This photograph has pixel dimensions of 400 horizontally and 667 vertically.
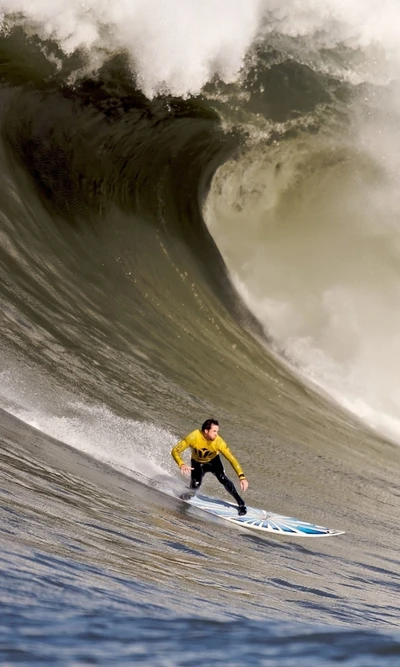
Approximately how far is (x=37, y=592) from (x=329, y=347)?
970cm

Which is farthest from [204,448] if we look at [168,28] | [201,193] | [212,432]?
[201,193]

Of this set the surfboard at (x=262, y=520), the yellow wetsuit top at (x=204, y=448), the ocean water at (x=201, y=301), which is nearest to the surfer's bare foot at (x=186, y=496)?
the surfboard at (x=262, y=520)

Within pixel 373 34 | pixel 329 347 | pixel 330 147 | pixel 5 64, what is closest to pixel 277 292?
pixel 329 347

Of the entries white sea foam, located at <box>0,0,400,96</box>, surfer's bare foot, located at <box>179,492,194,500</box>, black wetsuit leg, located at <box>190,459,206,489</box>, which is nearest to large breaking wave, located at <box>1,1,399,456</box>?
white sea foam, located at <box>0,0,400,96</box>

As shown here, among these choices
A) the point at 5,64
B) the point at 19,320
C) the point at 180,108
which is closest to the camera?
the point at 19,320

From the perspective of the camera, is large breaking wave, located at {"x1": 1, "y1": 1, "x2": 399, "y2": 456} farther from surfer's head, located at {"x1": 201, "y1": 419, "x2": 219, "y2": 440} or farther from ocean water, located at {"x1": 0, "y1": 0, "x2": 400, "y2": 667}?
surfer's head, located at {"x1": 201, "y1": 419, "x2": 219, "y2": 440}

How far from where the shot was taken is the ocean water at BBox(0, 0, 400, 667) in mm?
4715

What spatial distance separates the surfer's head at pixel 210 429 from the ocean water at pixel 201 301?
1.55 ft

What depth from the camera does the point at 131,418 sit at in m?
8.61

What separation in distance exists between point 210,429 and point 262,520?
80cm

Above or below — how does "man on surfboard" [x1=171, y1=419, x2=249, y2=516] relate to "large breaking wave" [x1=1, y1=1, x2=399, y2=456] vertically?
below

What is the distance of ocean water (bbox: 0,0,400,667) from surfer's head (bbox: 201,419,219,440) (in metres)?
0.47

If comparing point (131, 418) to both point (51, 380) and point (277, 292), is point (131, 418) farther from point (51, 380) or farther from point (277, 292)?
point (277, 292)

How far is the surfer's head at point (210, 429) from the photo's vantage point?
7.00 meters
